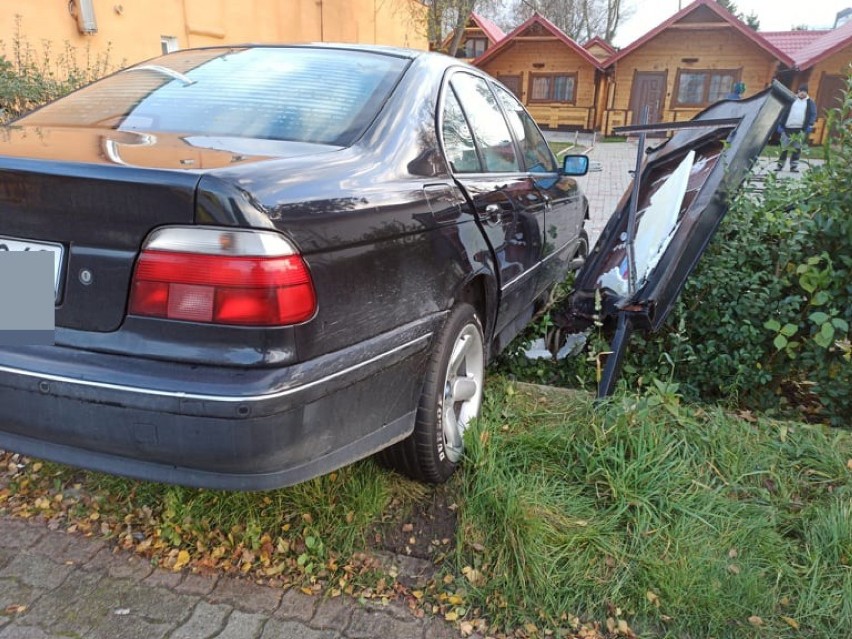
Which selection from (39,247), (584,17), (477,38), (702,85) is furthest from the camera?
(584,17)

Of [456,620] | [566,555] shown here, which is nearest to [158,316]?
[456,620]

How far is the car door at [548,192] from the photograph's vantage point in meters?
3.57

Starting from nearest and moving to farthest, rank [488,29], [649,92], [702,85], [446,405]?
[446,405] < [702,85] < [649,92] < [488,29]

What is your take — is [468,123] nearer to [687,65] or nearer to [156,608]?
[156,608]

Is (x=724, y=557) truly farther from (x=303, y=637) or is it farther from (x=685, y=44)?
(x=685, y=44)

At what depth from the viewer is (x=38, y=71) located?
827 centimetres

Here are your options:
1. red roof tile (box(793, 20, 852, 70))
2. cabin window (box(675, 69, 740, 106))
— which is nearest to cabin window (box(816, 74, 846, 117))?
red roof tile (box(793, 20, 852, 70))

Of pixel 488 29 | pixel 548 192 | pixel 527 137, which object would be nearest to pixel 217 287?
pixel 548 192

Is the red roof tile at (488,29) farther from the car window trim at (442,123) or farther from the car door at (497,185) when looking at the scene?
the car window trim at (442,123)

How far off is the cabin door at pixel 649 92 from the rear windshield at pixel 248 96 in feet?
90.0

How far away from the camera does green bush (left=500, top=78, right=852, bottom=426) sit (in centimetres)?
299

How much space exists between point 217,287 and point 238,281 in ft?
0.19

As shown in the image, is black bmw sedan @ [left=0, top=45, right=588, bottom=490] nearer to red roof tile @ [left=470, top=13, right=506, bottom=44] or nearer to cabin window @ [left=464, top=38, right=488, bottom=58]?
red roof tile @ [left=470, top=13, right=506, bottom=44]

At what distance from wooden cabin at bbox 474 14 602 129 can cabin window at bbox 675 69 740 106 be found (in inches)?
142
